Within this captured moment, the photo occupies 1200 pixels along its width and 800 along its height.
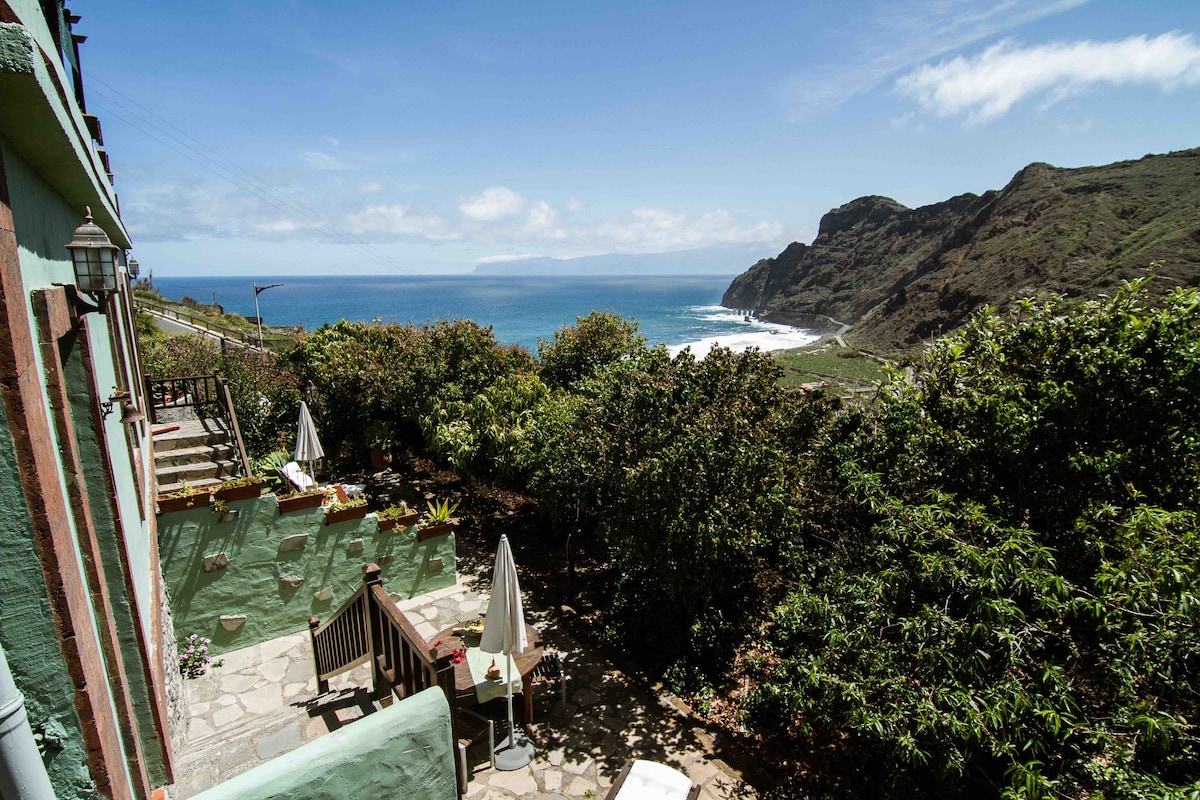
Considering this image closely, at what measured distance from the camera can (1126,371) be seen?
220 inches

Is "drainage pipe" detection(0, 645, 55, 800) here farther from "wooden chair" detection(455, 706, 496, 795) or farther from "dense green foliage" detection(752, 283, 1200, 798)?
"dense green foliage" detection(752, 283, 1200, 798)

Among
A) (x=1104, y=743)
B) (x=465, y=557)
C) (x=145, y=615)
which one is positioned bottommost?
(x=465, y=557)

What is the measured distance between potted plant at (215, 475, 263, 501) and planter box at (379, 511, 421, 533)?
193 cm

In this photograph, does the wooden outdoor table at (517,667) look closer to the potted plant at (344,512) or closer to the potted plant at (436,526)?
the potted plant at (436,526)

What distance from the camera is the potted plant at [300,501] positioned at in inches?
318

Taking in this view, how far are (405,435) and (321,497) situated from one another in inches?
293

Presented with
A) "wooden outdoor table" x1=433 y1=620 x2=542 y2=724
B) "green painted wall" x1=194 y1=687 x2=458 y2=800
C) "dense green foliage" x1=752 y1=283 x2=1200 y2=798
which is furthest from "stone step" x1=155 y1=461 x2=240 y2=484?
"dense green foliage" x1=752 y1=283 x2=1200 y2=798

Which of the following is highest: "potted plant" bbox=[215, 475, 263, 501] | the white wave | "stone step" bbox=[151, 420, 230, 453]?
"potted plant" bbox=[215, 475, 263, 501]

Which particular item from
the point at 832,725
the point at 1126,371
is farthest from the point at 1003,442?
the point at 832,725

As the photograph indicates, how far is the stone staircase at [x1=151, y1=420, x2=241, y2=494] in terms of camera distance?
1025 cm

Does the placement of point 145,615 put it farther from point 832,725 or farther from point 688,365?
point 688,365

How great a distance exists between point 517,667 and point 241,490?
447 centimetres

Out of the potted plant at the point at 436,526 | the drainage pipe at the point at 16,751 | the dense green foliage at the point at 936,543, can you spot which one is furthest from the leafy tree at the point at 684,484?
the drainage pipe at the point at 16,751

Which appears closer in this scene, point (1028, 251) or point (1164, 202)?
point (1164, 202)
